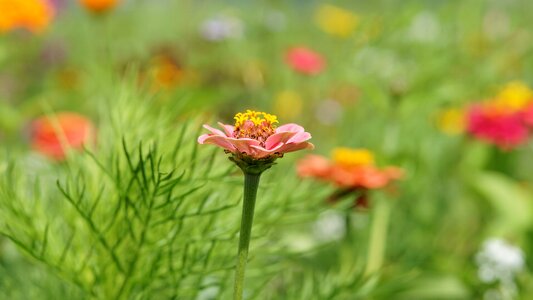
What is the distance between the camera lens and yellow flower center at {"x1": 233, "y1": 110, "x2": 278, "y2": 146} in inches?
19.3

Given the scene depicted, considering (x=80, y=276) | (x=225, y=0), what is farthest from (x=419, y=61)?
(x=225, y=0)

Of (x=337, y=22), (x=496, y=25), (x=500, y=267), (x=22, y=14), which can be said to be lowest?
(x=500, y=267)

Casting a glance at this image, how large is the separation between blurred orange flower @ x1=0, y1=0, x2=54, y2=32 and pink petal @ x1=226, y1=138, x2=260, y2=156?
1280 mm

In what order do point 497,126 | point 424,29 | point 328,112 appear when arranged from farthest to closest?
1. point 328,112
2. point 424,29
3. point 497,126

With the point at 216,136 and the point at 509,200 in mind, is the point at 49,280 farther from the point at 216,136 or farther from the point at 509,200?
the point at 509,200

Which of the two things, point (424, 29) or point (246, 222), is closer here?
point (246, 222)

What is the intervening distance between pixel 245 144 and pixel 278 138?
2 centimetres

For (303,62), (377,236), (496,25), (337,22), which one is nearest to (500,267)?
(377,236)

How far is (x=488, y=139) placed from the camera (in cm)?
150

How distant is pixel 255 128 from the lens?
0.50 metres

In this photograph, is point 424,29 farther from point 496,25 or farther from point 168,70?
point 168,70

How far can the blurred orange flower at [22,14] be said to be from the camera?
1.64 m

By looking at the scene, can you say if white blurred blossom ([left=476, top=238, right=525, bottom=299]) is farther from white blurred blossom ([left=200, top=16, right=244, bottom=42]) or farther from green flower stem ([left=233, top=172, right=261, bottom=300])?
white blurred blossom ([left=200, top=16, right=244, bottom=42])

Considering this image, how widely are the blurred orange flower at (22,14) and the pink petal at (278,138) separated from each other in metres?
1.28
